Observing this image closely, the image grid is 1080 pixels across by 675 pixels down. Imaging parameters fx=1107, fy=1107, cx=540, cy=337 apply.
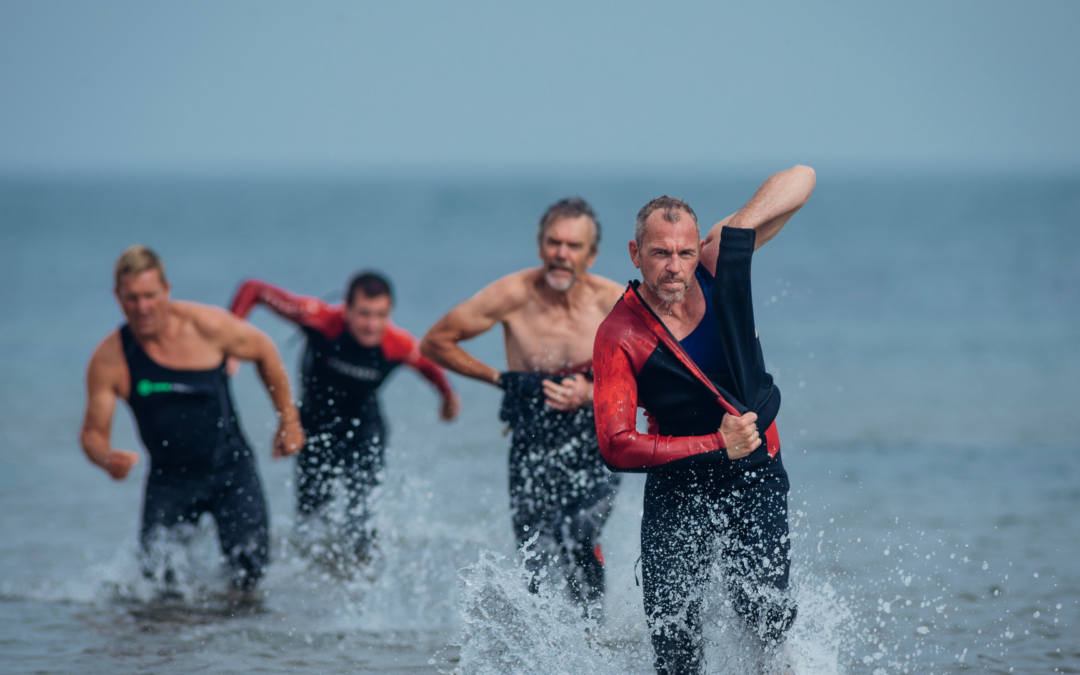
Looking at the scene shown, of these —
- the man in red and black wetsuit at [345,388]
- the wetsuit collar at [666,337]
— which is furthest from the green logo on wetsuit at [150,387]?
the wetsuit collar at [666,337]

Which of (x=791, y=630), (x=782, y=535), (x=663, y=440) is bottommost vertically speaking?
(x=791, y=630)

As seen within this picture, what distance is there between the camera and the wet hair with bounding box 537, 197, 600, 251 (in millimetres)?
5465

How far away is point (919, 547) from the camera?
729 cm

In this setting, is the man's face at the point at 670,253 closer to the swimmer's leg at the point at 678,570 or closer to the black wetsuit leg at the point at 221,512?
the swimmer's leg at the point at 678,570

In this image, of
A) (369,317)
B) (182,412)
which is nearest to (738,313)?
(182,412)

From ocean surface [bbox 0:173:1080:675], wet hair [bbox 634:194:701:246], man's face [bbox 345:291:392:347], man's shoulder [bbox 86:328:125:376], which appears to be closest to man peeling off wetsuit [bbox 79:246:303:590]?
man's shoulder [bbox 86:328:125:376]

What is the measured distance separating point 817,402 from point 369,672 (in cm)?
949

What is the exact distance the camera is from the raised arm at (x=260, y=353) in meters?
6.25

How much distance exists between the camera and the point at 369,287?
7301mm

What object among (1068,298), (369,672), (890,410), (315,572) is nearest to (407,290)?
(1068,298)

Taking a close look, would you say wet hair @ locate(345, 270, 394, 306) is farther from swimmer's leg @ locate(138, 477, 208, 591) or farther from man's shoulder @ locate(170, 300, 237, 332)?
swimmer's leg @ locate(138, 477, 208, 591)

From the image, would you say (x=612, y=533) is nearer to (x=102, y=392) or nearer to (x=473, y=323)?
(x=473, y=323)

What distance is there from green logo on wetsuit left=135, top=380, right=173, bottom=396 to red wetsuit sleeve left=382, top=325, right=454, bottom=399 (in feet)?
5.37

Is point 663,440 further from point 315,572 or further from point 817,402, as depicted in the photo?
point 817,402
